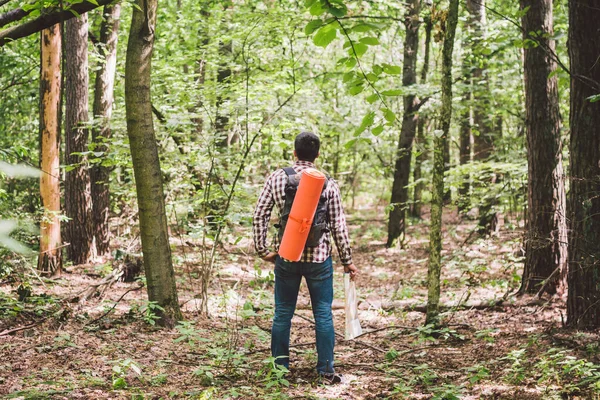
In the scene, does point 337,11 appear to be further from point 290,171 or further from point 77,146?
point 77,146

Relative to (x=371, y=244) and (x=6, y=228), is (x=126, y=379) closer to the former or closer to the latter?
(x=6, y=228)

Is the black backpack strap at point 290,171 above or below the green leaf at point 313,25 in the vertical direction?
below

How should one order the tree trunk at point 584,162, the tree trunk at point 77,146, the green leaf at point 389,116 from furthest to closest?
the tree trunk at point 77,146 < the tree trunk at point 584,162 < the green leaf at point 389,116

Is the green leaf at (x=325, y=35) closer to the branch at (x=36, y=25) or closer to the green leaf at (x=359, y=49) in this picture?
the green leaf at (x=359, y=49)

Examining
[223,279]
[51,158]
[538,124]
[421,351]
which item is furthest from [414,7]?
[421,351]

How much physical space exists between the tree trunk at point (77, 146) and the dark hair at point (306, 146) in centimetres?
682

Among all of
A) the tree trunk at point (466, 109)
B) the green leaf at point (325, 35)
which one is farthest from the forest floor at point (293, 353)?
the tree trunk at point (466, 109)

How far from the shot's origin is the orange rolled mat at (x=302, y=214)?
13.8 ft

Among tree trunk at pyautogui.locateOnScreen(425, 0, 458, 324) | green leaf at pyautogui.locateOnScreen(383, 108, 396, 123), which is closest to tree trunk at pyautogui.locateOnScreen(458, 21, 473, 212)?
tree trunk at pyautogui.locateOnScreen(425, 0, 458, 324)

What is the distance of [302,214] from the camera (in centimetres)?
429

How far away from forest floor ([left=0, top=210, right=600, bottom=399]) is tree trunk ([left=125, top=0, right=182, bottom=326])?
0.54 m

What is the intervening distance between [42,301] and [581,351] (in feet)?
18.9

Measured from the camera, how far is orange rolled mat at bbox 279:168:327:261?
4219 mm

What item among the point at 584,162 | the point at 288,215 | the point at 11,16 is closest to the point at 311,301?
the point at 288,215
